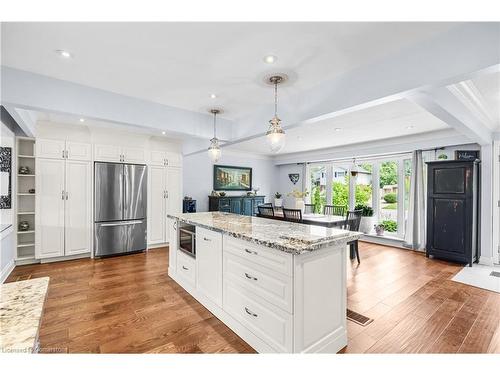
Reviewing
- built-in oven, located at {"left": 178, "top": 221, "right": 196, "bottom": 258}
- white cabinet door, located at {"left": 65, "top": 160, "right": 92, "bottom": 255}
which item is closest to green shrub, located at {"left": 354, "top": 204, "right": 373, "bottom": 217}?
built-in oven, located at {"left": 178, "top": 221, "right": 196, "bottom": 258}

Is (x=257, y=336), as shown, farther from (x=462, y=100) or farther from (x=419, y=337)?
(x=462, y=100)

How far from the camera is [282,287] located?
1.72m

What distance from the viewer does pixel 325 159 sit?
6738 millimetres

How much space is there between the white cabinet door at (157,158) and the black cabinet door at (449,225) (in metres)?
5.30

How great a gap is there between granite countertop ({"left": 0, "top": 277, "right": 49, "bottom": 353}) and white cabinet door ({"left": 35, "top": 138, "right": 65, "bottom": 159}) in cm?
390

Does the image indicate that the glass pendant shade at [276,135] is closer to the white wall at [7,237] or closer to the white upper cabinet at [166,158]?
the white upper cabinet at [166,158]

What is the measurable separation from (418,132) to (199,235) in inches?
179

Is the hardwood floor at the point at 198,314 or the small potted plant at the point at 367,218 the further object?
the small potted plant at the point at 367,218

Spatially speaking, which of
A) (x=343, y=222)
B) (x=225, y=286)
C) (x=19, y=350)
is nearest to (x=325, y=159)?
(x=343, y=222)

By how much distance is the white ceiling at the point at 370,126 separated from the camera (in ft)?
11.2

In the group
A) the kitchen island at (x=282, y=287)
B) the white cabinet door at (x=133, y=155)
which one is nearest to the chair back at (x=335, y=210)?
the kitchen island at (x=282, y=287)

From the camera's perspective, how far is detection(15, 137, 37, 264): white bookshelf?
405cm

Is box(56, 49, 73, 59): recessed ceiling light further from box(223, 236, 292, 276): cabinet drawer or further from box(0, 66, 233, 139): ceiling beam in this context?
box(223, 236, 292, 276): cabinet drawer

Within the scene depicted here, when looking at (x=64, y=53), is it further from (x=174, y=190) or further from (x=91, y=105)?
(x=174, y=190)
